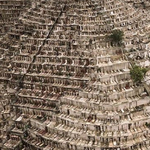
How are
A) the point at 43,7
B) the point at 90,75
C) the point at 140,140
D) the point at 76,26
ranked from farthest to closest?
the point at 43,7 → the point at 76,26 → the point at 90,75 → the point at 140,140

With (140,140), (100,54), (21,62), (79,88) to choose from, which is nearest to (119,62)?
(100,54)

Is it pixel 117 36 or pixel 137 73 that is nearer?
pixel 137 73

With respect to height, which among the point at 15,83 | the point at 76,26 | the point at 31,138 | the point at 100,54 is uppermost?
the point at 76,26

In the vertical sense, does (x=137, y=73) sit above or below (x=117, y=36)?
below

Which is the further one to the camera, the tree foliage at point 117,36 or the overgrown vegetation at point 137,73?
the tree foliage at point 117,36

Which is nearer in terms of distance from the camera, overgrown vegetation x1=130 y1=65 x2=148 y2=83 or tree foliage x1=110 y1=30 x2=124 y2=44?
overgrown vegetation x1=130 y1=65 x2=148 y2=83

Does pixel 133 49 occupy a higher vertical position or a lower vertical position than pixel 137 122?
higher

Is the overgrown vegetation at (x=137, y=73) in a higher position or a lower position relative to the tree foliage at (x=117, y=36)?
lower

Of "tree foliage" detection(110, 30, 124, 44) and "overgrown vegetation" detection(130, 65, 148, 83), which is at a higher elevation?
"tree foliage" detection(110, 30, 124, 44)

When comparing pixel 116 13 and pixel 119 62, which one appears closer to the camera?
pixel 119 62

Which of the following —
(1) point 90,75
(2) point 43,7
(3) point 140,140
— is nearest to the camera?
(3) point 140,140

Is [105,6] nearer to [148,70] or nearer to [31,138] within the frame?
[148,70]
